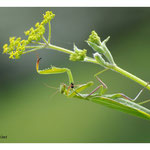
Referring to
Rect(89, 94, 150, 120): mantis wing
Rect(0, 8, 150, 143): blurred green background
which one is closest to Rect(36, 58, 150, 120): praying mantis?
Rect(89, 94, 150, 120): mantis wing

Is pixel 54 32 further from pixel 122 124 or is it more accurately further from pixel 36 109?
pixel 122 124

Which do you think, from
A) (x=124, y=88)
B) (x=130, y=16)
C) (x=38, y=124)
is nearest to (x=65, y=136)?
(x=38, y=124)

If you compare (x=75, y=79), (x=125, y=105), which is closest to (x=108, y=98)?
(x=125, y=105)

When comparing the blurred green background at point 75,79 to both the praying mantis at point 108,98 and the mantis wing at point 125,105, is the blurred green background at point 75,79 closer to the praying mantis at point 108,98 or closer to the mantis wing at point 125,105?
the praying mantis at point 108,98

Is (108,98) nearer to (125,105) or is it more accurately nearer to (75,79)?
(125,105)

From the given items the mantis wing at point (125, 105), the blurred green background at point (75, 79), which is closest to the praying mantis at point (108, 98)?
the mantis wing at point (125, 105)
